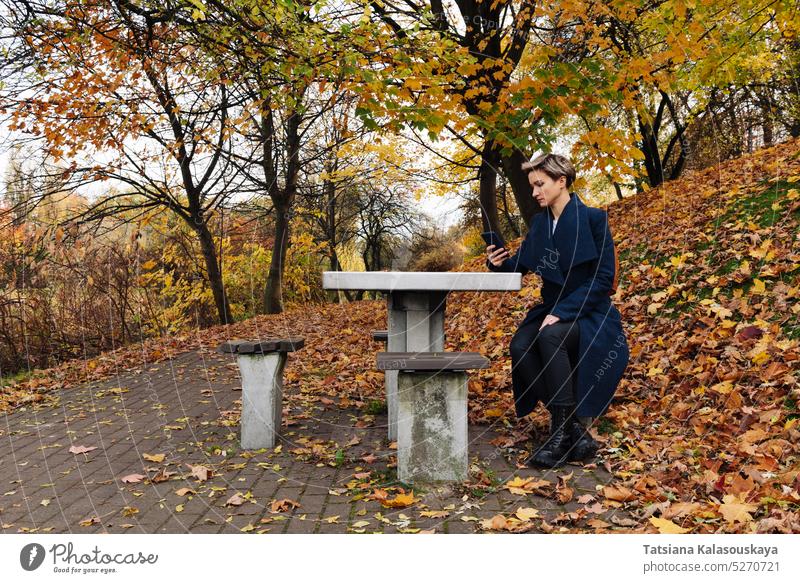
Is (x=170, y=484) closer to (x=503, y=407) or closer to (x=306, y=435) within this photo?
(x=306, y=435)

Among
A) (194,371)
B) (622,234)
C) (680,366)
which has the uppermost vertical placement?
(622,234)

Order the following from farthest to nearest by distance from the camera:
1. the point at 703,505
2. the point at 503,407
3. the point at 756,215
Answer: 1. the point at 756,215
2. the point at 503,407
3. the point at 703,505

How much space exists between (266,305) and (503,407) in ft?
29.3

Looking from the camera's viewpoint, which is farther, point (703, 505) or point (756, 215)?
point (756, 215)

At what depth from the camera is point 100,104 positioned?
8.80 meters

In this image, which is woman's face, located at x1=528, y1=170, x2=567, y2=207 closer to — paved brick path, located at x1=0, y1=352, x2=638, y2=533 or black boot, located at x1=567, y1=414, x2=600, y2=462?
black boot, located at x1=567, y1=414, x2=600, y2=462

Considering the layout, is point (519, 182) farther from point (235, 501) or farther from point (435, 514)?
point (235, 501)

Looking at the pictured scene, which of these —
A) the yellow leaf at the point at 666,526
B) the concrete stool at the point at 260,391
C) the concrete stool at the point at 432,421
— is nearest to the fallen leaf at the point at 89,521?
the concrete stool at the point at 260,391

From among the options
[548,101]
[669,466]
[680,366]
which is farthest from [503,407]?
[548,101]

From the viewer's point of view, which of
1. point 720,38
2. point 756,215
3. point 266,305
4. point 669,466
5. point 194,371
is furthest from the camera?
point 266,305

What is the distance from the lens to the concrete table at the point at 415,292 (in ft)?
12.1

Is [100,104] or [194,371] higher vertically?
[100,104]

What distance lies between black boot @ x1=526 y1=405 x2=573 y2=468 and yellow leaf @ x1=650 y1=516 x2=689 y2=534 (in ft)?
3.08

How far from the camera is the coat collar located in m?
3.71
